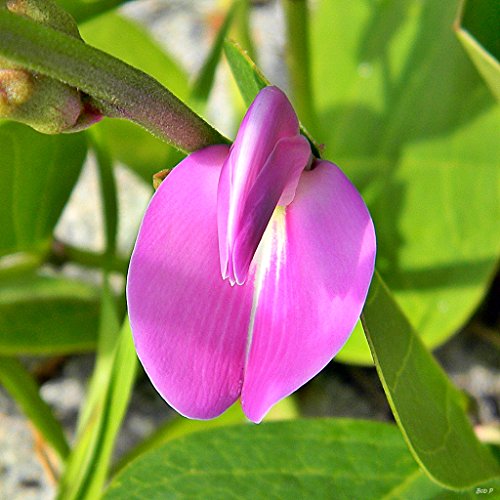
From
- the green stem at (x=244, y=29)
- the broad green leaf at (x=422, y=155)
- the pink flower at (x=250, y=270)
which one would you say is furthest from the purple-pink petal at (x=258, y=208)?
the green stem at (x=244, y=29)

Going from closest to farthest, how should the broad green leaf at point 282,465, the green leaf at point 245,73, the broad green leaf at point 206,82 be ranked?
the green leaf at point 245,73, the broad green leaf at point 282,465, the broad green leaf at point 206,82

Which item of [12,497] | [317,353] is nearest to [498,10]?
[317,353]

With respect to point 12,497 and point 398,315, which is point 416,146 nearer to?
point 398,315

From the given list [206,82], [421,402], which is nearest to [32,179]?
[206,82]

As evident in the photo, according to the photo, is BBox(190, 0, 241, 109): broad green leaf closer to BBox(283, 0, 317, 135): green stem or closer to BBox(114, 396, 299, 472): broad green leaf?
BBox(283, 0, 317, 135): green stem

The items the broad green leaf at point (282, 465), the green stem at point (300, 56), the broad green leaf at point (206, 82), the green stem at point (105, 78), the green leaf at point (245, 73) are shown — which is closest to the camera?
the green stem at point (105, 78)

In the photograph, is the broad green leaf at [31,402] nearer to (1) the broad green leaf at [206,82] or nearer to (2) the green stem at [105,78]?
(1) the broad green leaf at [206,82]
